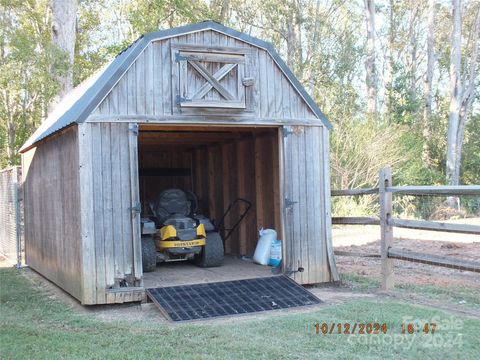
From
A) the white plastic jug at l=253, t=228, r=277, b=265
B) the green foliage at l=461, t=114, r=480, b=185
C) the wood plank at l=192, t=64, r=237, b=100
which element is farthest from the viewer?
the green foliage at l=461, t=114, r=480, b=185

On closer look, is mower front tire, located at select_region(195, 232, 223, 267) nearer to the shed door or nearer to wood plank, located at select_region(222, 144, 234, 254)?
the shed door

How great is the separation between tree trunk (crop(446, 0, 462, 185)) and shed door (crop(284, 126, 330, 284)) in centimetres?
1530

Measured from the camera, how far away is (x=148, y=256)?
9289 mm

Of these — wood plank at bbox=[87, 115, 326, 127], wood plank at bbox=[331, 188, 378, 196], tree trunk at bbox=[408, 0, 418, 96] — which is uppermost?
tree trunk at bbox=[408, 0, 418, 96]

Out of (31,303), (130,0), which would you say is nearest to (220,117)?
(31,303)

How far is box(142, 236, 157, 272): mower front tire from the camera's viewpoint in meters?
9.28

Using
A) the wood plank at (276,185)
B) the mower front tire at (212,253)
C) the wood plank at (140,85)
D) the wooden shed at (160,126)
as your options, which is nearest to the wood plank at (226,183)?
the wooden shed at (160,126)

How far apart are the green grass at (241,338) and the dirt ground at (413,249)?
6.95 feet

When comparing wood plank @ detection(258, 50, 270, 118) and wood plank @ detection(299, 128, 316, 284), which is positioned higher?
wood plank @ detection(258, 50, 270, 118)

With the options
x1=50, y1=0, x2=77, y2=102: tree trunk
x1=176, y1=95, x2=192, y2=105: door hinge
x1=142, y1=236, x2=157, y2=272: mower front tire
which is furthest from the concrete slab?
x1=50, y1=0, x2=77, y2=102: tree trunk

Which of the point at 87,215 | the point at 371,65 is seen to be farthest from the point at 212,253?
the point at 371,65

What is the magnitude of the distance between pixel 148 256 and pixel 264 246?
1.94 meters

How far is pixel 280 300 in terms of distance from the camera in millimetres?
7691

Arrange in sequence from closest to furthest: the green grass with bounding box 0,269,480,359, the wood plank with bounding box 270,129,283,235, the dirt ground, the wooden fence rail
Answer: the green grass with bounding box 0,269,480,359
the wooden fence rail
the dirt ground
the wood plank with bounding box 270,129,283,235
